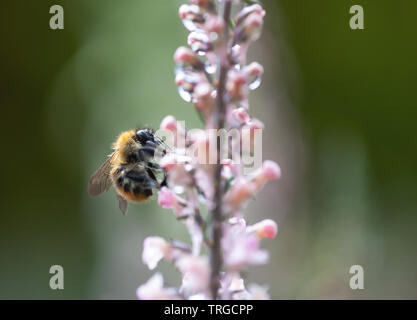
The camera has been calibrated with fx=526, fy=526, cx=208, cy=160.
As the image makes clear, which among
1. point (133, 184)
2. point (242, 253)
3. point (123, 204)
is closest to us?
point (242, 253)

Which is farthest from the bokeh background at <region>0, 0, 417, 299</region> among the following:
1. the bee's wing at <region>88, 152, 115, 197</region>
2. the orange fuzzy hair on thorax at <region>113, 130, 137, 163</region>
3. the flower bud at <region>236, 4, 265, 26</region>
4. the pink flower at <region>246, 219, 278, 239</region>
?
the flower bud at <region>236, 4, 265, 26</region>

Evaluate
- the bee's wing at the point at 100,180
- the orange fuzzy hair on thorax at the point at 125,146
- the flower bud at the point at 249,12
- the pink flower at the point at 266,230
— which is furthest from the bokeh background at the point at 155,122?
the flower bud at the point at 249,12

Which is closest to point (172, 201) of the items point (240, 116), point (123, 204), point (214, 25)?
point (240, 116)

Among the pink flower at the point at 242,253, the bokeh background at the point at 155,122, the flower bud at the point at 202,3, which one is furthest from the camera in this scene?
the bokeh background at the point at 155,122

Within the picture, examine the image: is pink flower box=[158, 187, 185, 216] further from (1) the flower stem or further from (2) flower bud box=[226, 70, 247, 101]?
(2) flower bud box=[226, 70, 247, 101]

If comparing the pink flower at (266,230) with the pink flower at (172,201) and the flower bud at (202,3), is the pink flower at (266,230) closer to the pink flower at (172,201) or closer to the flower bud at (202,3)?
the pink flower at (172,201)

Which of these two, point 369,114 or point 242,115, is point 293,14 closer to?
point 369,114

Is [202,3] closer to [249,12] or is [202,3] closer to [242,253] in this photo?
[249,12]

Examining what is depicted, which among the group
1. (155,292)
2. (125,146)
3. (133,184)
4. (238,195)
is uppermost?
(125,146)
